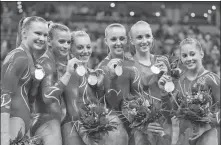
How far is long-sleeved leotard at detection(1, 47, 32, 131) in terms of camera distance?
15.8ft

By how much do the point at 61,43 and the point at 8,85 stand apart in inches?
32.1

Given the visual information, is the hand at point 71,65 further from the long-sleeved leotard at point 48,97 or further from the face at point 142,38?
the face at point 142,38

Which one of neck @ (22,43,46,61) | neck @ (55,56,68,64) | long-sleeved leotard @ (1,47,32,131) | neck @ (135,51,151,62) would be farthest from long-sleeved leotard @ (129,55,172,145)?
long-sleeved leotard @ (1,47,32,131)

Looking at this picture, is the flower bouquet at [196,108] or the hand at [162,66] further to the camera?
the hand at [162,66]

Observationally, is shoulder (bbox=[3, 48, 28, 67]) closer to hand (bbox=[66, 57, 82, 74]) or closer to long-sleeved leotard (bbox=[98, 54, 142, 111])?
hand (bbox=[66, 57, 82, 74])

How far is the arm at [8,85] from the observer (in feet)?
15.4

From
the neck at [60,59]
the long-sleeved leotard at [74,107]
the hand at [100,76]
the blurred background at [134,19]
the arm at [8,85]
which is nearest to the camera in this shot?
the arm at [8,85]

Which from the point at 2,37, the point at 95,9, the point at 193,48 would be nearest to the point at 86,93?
the point at 193,48

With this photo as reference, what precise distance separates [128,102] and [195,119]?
2.54 feet

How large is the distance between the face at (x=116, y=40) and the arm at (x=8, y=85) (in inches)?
42.2

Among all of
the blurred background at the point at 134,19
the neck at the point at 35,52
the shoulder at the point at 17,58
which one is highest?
the blurred background at the point at 134,19

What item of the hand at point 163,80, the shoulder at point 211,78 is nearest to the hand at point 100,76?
the hand at point 163,80

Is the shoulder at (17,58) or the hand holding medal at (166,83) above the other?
the shoulder at (17,58)

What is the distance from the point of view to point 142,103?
495 cm
